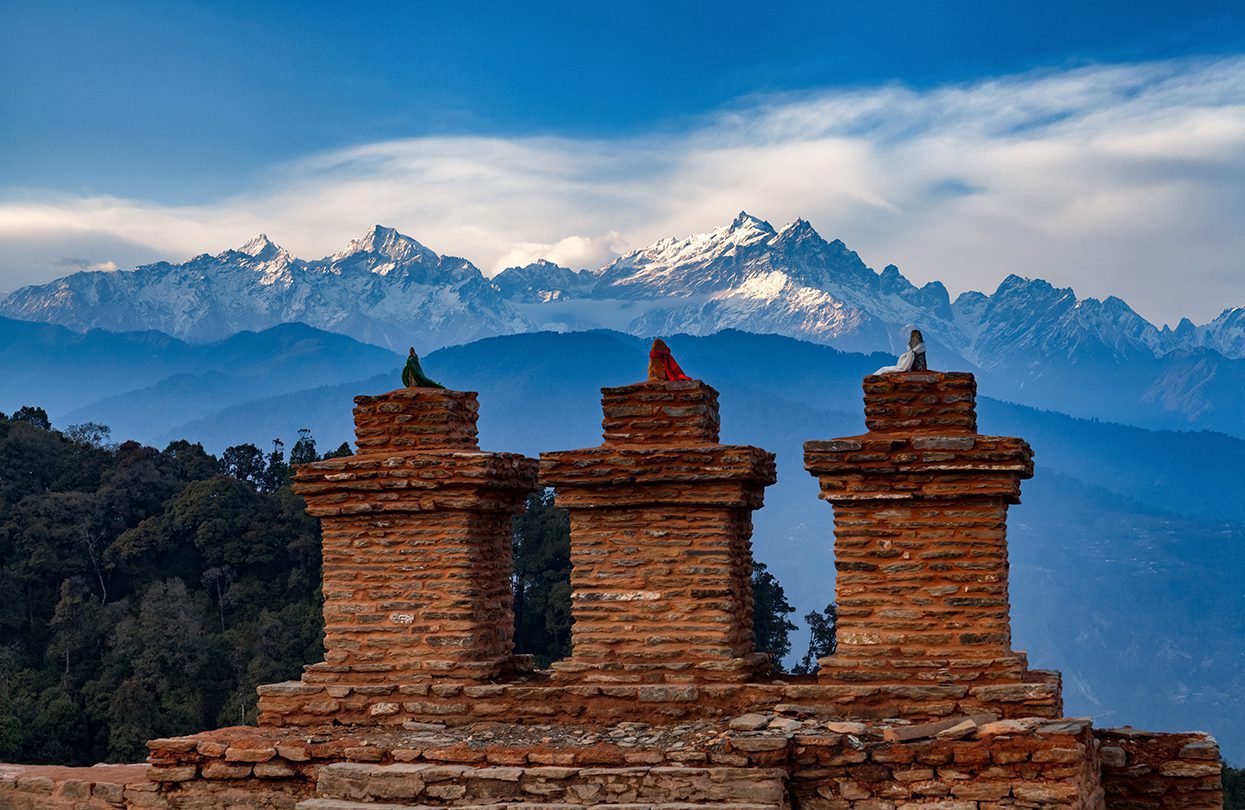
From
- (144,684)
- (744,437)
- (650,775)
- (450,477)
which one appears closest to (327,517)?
(450,477)

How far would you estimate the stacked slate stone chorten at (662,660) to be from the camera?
11.3 meters

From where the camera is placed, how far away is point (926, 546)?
1218 centimetres

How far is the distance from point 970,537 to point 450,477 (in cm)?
419

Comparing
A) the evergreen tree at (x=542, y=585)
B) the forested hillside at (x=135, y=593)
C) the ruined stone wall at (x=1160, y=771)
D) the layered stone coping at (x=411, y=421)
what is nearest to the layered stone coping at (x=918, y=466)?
the ruined stone wall at (x=1160, y=771)

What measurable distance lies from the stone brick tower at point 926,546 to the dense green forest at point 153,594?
33.5m

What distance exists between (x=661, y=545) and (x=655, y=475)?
0.58 m

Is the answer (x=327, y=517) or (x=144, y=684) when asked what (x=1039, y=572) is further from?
(x=327, y=517)

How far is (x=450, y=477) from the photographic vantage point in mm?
13125

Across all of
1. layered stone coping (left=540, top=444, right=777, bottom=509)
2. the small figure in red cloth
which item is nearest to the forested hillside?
layered stone coping (left=540, top=444, right=777, bottom=509)

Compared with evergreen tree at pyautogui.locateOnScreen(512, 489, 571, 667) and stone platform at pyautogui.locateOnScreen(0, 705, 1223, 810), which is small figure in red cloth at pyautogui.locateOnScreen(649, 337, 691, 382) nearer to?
stone platform at pyautogui.locateOnScreen(0, 705, 1223, 810)

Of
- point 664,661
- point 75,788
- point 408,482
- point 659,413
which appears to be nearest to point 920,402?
point 659,413

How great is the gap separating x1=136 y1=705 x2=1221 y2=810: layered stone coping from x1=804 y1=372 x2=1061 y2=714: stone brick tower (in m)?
0.56

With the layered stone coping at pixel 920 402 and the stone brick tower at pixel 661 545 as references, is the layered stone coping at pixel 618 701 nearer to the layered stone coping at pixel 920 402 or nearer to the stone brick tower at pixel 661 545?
the stone brick tower at pixel 661 545

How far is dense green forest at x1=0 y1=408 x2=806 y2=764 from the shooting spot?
45.2 m
